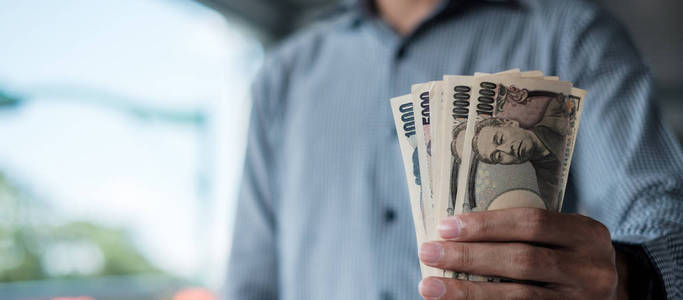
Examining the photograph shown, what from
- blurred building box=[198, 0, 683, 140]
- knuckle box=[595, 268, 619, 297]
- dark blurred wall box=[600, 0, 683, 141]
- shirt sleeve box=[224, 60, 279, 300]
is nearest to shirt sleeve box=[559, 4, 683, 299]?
knuckle box=[595, 268, 619, 297]

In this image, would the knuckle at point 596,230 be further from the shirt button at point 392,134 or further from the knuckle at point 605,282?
the shirt button at point 392,134

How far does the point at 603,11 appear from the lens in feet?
3.03

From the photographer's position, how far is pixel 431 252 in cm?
49

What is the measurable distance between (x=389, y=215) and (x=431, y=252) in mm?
396

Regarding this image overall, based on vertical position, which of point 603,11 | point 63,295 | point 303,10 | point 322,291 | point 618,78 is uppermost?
point 303,10

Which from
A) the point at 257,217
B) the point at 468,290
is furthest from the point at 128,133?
the point at 468,290

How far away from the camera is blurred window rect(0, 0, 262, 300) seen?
2412mm

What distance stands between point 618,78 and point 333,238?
1.84 ft

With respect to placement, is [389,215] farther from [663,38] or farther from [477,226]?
[663,38]

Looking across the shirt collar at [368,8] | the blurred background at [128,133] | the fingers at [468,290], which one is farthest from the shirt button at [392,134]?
the blurred background at [128,133]

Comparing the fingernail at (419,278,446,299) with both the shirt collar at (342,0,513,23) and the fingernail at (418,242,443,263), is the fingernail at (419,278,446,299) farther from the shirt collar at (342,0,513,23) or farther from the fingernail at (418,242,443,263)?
the shirt collar at (342,0,513,23)

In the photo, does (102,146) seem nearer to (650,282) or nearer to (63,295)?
(63,295)

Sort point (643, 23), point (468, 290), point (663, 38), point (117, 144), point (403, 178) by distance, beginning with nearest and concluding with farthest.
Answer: point (468, 290) → point (403, 178) → point (117, 144) → point (643, 23) → point (663, 38)

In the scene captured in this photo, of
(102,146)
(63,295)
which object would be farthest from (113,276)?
(102,146)
